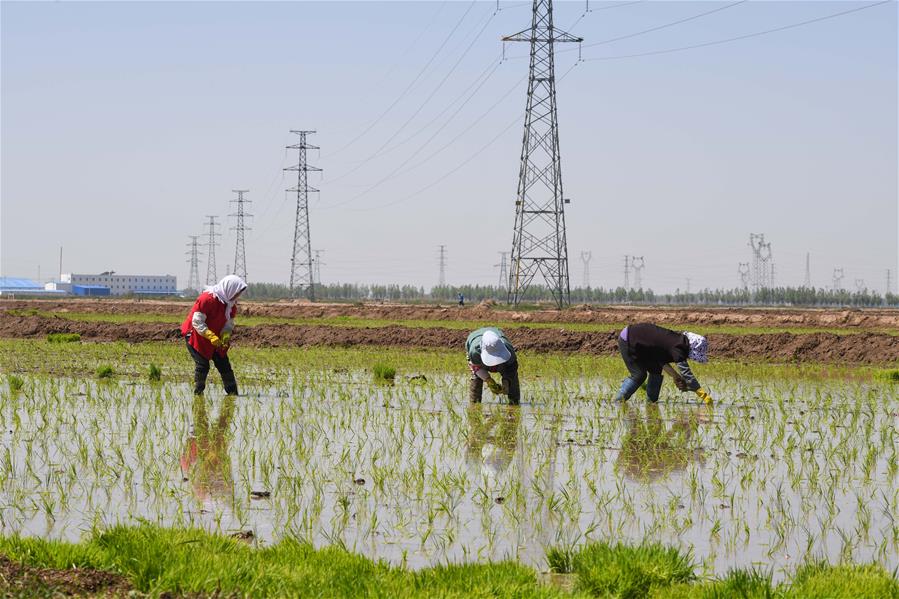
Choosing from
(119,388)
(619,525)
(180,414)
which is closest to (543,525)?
(619,525)

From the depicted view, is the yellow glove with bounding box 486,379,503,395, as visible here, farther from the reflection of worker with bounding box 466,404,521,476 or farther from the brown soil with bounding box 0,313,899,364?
the brown soil with bounding box 0,313,899,364

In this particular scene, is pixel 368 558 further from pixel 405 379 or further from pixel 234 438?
pixel 405 379

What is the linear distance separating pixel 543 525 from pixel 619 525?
0.51 m

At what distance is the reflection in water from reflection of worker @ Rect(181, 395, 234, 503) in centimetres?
342

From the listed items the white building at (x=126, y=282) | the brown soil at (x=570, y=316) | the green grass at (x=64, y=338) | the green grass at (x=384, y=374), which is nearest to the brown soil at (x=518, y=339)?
the green grass at (x=64, y=338)

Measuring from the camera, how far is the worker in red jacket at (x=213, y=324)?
47.5ft

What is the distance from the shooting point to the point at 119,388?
15539mm

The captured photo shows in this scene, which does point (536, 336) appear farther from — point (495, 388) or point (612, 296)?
point (612, 296)

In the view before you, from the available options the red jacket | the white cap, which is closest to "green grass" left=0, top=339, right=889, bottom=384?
the red jacket

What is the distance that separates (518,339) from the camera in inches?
1136

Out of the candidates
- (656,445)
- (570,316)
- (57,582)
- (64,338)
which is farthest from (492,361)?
(570,316)

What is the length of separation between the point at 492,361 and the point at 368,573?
8343 mm

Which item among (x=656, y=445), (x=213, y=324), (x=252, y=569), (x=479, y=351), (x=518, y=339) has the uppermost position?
(x=213, y=324)

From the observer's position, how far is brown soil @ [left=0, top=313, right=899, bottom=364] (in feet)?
85.9
